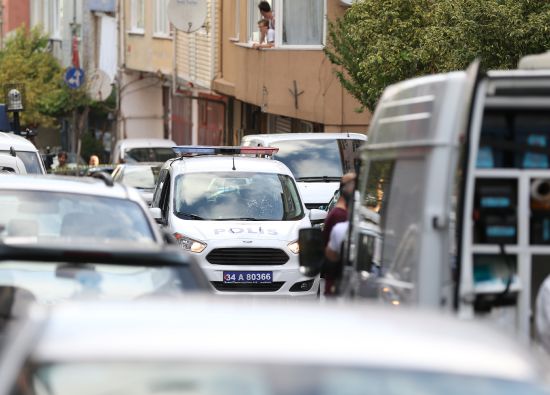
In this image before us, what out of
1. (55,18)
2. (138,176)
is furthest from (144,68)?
(138,176)

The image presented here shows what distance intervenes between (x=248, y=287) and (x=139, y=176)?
1317 centimetres

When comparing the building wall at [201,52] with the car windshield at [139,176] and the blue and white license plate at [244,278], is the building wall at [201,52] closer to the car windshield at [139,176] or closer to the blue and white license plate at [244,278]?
the car windshield at [139,176]

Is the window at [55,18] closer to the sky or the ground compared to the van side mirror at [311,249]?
closer to the sky

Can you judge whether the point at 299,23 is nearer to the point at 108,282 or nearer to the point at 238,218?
the point at 238,218

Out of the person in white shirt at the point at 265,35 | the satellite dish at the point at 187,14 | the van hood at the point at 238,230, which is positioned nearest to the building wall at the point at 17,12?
the satellite dish at the point at 187,14

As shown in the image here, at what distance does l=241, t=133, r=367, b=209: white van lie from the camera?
69.8 feet

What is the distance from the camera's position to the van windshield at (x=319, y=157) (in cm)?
2136

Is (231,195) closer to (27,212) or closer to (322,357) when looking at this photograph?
(27,212)

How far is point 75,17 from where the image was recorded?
5731 cm

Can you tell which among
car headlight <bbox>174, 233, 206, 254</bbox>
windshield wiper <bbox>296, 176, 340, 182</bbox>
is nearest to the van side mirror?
car headlight <bbox>174, 233, 206, 254</bbox>

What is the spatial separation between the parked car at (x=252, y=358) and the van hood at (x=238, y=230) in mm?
11282

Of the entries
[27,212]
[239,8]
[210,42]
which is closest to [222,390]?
[27,212]

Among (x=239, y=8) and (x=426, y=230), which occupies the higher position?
(x=239, y=8)

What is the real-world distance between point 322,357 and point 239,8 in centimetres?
3112
